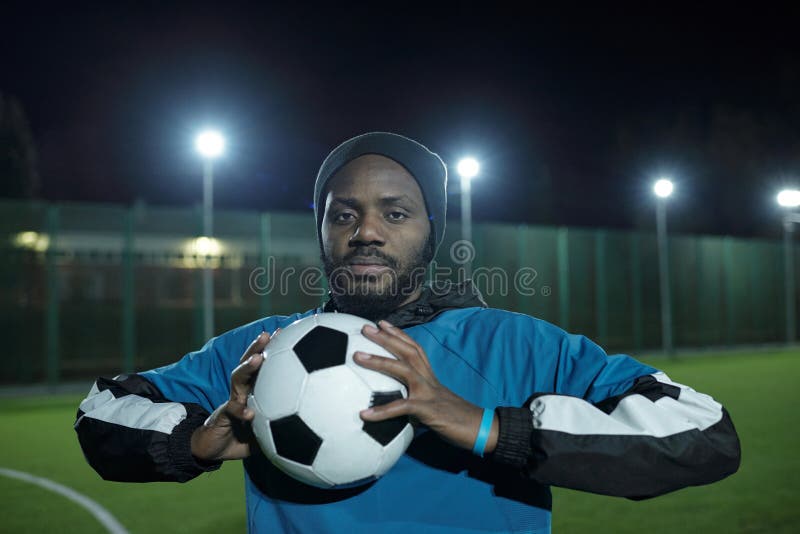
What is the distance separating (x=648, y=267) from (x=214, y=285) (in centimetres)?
1191

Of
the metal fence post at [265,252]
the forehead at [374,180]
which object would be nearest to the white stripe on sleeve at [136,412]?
the forehead at [374,180]

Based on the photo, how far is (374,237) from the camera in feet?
6.92

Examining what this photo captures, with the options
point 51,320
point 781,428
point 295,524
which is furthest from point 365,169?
point 51,320

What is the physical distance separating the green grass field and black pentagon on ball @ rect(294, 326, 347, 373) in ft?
10.0

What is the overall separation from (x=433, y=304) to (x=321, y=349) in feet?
1.71

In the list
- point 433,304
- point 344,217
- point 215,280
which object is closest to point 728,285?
point 215,280

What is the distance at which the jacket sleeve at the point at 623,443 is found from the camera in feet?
5.32

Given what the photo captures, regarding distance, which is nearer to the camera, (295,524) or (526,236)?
(295,524)

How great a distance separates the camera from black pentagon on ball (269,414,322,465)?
1.70 m

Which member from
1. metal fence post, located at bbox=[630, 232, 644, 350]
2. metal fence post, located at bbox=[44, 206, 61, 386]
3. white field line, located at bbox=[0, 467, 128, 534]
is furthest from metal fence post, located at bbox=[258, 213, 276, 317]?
metal fence post, located at bbox=[630, 232, 644, 350]

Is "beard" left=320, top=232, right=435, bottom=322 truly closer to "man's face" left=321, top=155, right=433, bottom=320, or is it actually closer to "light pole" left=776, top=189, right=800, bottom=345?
"man's face" left=321, top=155, right=433, bottom=320

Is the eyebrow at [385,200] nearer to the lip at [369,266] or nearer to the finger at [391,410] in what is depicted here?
the lip at [369,266]

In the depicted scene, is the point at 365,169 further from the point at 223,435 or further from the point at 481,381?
the point at 223,435

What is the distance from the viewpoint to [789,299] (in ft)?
70.6
